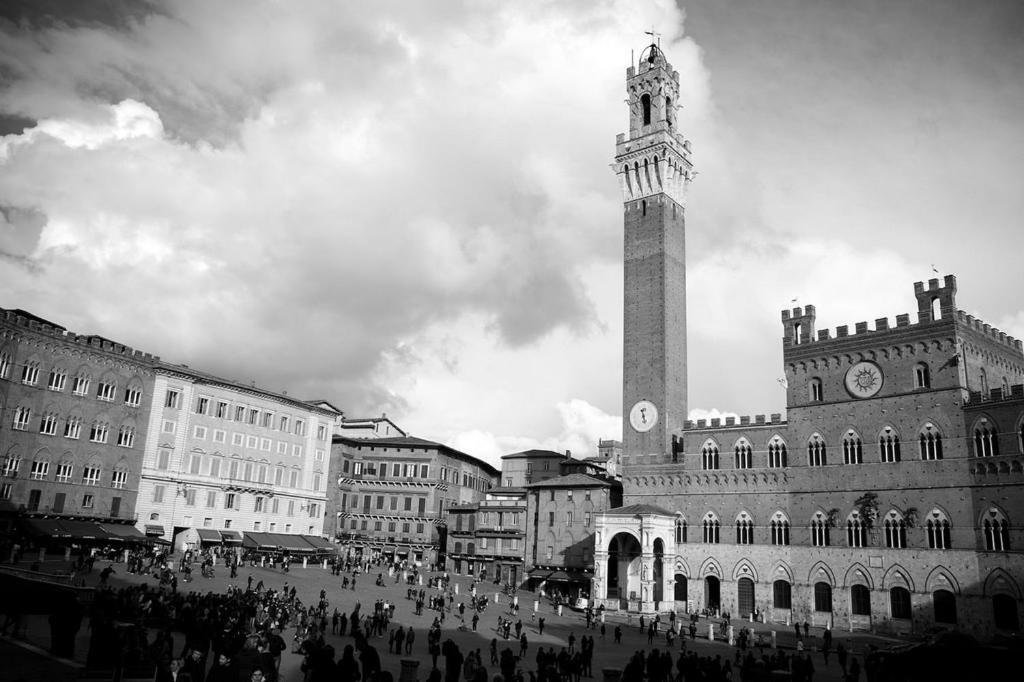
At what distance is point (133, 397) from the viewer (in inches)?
2203

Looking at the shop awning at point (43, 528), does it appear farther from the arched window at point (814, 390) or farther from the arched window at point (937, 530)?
the arched window at point (937, 530)

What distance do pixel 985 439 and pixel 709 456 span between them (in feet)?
60.3

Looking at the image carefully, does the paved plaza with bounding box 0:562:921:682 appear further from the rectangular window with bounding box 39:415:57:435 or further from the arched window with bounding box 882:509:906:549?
the rectangular window with bounding box 39:415:57:435

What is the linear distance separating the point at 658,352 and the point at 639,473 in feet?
31.8

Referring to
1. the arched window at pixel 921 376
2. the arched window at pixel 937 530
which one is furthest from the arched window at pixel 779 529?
the arched window at pixel 921 376

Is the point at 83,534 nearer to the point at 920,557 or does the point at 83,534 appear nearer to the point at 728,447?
the point at 728,447

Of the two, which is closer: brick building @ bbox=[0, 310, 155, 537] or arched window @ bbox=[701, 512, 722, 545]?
brick building @ bbox=[0, 310, 155, 537]

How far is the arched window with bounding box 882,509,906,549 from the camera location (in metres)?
47.1

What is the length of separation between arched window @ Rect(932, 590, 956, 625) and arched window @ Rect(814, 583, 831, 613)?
6379 millimetres

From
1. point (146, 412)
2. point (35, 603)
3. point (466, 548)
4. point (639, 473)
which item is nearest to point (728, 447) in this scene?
point (639, 473)

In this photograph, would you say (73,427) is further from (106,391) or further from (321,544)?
(321,544)

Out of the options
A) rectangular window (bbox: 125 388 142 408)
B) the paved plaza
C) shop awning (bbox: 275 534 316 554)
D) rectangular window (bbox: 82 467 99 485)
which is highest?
rectangular window (bbox: 125 388 142 408)

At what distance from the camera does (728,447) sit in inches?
2242

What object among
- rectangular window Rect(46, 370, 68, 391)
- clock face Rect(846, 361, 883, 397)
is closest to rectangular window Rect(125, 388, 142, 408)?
rectangular window Rect(46, 370, 68, 391)
